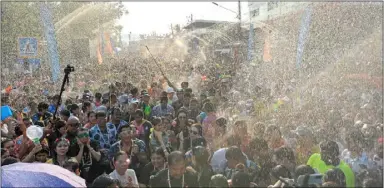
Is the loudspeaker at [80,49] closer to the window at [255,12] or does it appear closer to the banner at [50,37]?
the banner at [50,37]

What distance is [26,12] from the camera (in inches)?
784

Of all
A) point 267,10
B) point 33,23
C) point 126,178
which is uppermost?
point 267,10

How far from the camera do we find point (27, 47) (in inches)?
386

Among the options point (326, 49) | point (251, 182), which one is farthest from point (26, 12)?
point (251, 182)

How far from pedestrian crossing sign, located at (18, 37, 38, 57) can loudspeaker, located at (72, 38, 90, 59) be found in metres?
6.71

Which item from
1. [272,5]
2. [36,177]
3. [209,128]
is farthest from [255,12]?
[36,177]

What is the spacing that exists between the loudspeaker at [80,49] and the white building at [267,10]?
413 inches

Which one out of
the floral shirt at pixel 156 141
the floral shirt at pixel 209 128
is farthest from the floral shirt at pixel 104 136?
the floral shirt at pixel 209 128

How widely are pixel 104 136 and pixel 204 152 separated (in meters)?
1.46

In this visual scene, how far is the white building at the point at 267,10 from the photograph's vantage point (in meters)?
24.8

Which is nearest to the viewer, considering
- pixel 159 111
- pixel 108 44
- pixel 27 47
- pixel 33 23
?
pixel 159 111

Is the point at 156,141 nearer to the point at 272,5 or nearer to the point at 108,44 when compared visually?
the point at 108,44

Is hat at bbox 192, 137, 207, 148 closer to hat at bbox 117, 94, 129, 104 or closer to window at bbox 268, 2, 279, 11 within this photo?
hat at bbox 117, 94, 129, 104

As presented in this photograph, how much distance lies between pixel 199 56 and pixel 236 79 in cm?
1699
